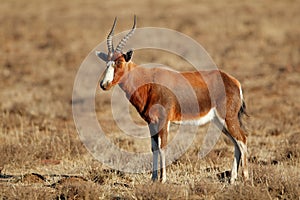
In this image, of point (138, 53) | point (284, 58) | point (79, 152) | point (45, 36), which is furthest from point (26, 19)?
point (79, 152)

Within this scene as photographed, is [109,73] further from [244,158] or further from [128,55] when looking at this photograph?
[244,158]

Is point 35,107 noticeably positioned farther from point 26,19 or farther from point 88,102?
point 26,19

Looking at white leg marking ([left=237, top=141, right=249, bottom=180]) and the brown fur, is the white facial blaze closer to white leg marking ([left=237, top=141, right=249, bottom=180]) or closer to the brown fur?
the brown fur

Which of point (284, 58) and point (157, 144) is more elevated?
point (284, 58)

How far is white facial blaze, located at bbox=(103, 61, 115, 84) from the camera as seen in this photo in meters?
9.02

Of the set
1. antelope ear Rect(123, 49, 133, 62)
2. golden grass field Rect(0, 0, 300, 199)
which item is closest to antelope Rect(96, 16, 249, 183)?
antelope ear Rect(123, 49, 133, 62)

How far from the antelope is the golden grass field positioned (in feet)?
2.34

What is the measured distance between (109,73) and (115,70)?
22cm

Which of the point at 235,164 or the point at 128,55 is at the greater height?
the point at 128,55

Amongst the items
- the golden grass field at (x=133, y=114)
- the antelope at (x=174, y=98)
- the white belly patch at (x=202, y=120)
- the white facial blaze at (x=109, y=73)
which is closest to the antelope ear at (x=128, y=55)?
the antelope at (x=174, y=98)

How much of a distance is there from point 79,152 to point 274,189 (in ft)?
15.9

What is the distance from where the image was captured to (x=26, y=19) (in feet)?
109

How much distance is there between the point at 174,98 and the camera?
31.3 ft

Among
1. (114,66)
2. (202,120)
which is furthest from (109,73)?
(202,120)
